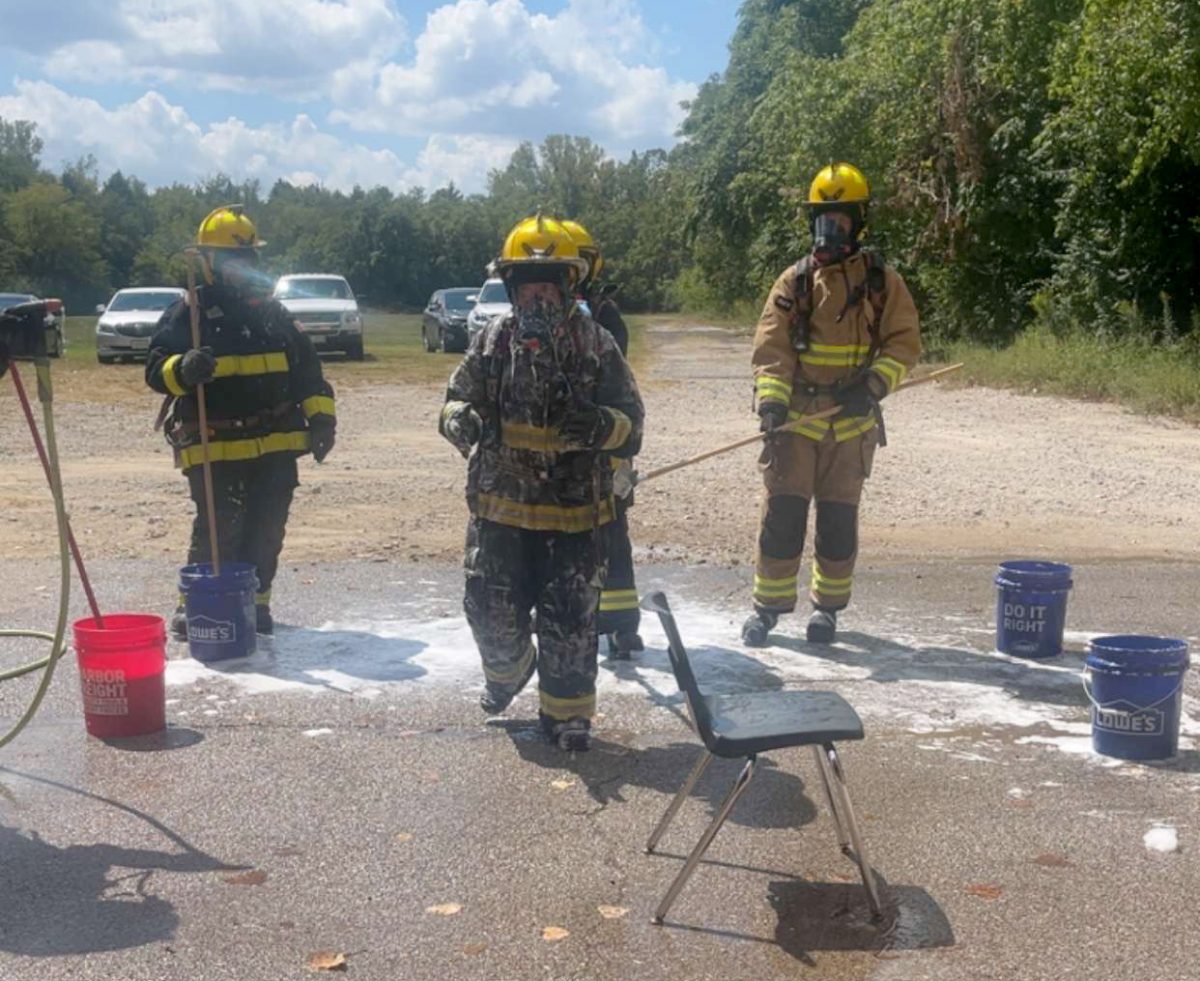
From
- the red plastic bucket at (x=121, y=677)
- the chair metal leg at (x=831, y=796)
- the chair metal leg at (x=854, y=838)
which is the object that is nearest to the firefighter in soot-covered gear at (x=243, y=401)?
the red plastic bucket at (x=121, y=677)

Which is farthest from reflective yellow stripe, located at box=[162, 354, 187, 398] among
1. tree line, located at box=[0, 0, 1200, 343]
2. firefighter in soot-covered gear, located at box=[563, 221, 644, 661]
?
tree line, located at box=[0, 0, 1200, 343]

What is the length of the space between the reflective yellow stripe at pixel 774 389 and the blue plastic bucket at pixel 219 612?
8.09 feet

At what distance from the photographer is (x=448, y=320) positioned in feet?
107

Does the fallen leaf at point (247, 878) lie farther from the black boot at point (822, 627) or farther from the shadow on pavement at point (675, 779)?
the black boot at point (822, 627)

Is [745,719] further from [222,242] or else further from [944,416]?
[944,416]

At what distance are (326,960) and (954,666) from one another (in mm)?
3717

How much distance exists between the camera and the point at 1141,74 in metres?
17.2

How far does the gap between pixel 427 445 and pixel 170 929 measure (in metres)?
11.3

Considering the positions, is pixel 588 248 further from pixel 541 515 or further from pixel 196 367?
pixel 196 367

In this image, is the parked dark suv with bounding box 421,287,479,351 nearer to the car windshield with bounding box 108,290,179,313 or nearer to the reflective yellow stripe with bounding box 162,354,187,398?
the car windshield with bounding box 108,290,179,313

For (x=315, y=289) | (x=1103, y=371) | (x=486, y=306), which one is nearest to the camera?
(x=1103, y=371)

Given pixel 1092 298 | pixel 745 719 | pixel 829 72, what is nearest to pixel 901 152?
pixel 829 72

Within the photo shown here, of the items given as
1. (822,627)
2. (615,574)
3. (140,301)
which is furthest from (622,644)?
(140,301)

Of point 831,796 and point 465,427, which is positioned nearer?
point 831,796
